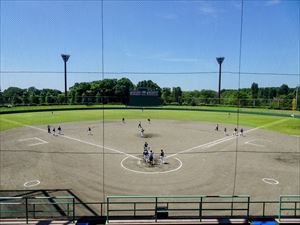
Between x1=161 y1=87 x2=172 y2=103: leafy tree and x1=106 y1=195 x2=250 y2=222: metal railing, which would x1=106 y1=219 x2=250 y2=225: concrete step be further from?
x1=161 y1=87 x2=172 y2=103: leafy tree

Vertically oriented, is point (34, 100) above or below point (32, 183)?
above

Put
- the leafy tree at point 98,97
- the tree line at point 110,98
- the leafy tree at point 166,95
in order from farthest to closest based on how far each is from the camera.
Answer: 1. the leafy tree at point 166,95
2. the leafy tree at point 98,97
3. the tree line at point 110,98

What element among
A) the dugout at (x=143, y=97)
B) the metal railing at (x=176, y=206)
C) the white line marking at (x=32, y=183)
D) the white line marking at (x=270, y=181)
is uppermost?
the dugout at (x=143, y=97)


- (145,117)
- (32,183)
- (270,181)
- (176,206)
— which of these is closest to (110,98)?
(145,117)

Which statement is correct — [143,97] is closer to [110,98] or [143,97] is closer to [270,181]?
[270,181]

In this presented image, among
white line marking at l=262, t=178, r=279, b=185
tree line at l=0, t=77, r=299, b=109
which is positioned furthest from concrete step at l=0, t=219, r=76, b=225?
tree line at l=0, t=77, r=299, b=109

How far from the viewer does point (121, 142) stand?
1148 inches

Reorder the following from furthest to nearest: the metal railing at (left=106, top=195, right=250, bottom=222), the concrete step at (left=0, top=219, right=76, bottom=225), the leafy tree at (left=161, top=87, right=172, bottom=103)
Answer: the leafy tree at (left=161, top=87, right=172, bottom=103) < the metal railing at (left=106, top=195, right=250, bottom=222) < the concrete step at (left=0, top=219, right=76, bottom=225)

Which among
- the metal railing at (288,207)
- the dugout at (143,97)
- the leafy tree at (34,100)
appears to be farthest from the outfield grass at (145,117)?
the metal railing at (288,207)

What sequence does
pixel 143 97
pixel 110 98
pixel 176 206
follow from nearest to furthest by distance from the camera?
pixel 176 206 → pixel 143 97 → pixel 110 98

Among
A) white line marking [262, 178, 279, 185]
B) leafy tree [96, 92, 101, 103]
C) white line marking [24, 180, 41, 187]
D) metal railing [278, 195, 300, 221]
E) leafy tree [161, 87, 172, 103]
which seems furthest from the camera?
leafy tree [161, 87, 172, 103]

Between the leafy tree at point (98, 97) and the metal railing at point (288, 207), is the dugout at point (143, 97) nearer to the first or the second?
the metal railing at point (288, 207)

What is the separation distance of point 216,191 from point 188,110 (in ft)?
204

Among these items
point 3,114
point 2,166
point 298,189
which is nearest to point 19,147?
point 2,166
